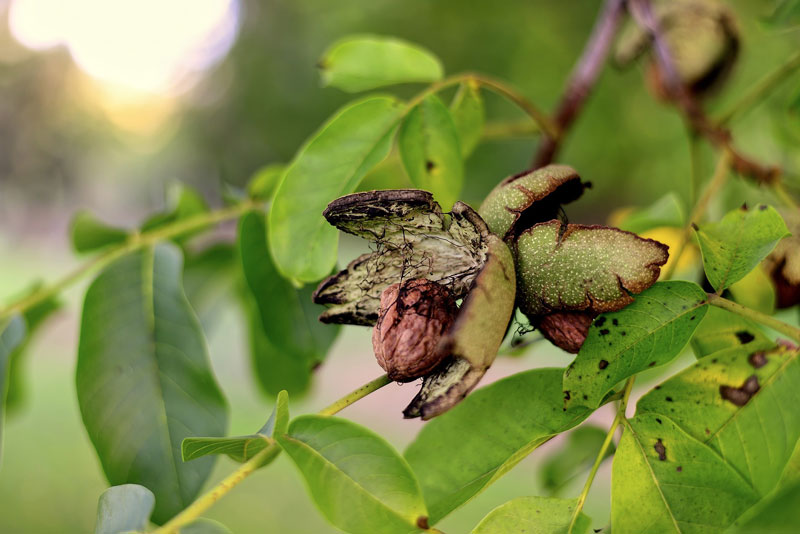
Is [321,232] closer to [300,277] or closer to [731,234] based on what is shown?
[300,277]

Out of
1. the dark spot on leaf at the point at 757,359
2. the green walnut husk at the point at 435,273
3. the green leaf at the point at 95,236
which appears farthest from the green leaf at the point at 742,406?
the green leaf at the point at 95,236

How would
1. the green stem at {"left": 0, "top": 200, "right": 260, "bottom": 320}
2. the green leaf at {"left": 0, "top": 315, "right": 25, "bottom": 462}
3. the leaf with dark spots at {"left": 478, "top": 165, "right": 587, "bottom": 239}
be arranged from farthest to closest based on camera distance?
the green stem at {"left": 0, "top": 200, "right": 260, "bottom": 320} < the green leaf at {"left": 0, "top": 315, "right": 25, "bottom": 462} < the leaf with dark spots at {"left": 478, "top": 165, "right": 587, "bottom": 239}

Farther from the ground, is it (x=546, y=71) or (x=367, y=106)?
(x=546, y=71)

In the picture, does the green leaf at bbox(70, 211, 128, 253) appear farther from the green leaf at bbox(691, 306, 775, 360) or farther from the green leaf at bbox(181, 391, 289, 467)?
the green leaf at bbox(691, 306, 775, 360)

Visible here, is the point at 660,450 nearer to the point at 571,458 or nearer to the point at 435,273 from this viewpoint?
the point at 435,273

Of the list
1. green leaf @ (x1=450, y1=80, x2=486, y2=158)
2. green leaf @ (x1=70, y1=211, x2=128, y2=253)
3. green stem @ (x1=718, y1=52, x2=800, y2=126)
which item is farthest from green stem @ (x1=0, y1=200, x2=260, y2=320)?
green stem @ (x1=718, y1=52, x2=800, y2=126)

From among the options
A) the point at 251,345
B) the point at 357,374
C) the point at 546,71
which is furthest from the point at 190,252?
the point at 357,374
